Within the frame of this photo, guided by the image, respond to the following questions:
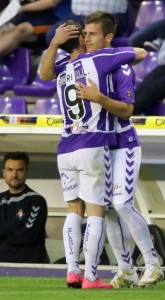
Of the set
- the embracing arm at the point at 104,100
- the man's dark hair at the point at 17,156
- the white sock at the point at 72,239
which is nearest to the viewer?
the embracing arm at the point at 104,100

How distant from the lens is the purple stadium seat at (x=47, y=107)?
449 inches

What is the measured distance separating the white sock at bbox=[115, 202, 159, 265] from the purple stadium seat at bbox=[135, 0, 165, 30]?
218 inches

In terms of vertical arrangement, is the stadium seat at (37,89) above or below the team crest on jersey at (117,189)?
above

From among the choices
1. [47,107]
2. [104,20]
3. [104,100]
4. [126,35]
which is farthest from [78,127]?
[126,35]

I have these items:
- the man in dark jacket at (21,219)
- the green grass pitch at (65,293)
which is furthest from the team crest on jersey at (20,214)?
the green grass pitch at (65,293)

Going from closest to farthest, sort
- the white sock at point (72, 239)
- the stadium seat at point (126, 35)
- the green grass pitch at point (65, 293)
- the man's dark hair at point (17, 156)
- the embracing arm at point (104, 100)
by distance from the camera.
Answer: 1. the green grass pitch at point (65, 293)
2. the embracing arm at point (104, 100)
3. the white sock at point (72, 239)
4. the man's dark hair at point (17, 156)
5. the stadium seat at point (126, 35)

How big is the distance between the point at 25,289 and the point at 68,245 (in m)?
0.44

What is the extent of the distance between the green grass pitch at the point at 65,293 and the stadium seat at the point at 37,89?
4266 mm

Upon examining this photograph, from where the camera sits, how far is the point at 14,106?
11.6 m

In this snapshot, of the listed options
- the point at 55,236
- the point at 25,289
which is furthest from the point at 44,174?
the point at 25,289

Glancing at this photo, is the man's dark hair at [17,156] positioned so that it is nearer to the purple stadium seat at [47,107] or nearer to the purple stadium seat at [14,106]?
the purple stadium seat at [47,107]

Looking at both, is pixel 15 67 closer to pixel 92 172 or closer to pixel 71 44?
pixel 71 44

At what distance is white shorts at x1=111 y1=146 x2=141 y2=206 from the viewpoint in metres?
7.45

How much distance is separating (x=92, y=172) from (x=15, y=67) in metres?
5.85
